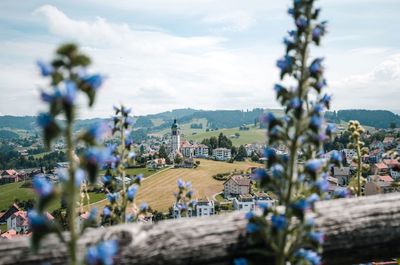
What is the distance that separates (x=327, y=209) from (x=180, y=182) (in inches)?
155

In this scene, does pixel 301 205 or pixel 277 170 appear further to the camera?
pixel 277 170

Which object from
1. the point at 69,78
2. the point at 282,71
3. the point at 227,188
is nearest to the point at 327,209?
the point at 282,71

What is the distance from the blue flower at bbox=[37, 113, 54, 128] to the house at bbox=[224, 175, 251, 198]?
90.3 metres

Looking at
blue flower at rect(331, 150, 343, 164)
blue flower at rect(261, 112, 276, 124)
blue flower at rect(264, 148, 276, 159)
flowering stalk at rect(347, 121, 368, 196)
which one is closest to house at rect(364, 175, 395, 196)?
flowering stalk at rect(347, 121, 368, 196)

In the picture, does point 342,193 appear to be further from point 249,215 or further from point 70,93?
point 70,93

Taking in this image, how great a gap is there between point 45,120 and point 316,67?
7.19 feet

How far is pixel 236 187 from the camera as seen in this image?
93625mm

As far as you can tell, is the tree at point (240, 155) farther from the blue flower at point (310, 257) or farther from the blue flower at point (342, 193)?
the blue flower at point (310, 257)

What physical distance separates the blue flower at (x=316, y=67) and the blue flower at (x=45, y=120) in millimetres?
2133

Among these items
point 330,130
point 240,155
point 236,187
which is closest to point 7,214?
point 236,187

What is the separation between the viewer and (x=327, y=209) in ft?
12.0

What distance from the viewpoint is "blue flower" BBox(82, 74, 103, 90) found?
2.37 meters

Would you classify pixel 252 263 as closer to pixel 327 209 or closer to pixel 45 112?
pixel 327 209

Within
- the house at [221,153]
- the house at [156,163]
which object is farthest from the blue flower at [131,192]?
the house at [221,153]
